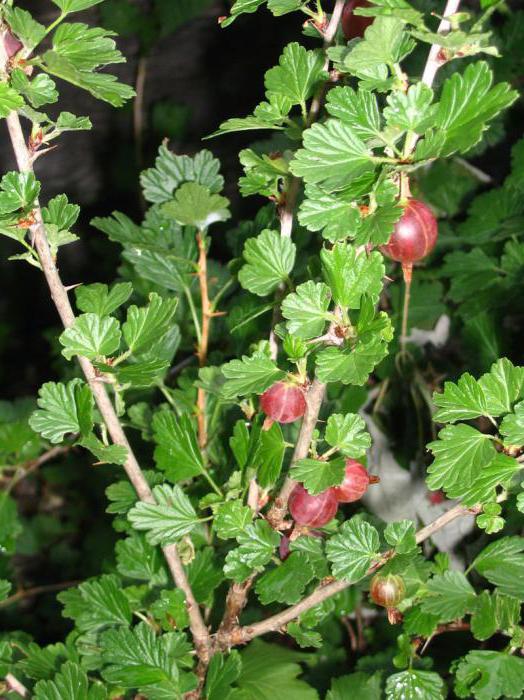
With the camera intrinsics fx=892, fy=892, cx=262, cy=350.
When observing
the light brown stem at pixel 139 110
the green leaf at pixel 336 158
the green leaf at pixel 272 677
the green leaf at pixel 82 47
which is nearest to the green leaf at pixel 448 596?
the green leaf at pixel 272 677

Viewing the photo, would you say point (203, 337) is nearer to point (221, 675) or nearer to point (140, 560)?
point (140, 560)

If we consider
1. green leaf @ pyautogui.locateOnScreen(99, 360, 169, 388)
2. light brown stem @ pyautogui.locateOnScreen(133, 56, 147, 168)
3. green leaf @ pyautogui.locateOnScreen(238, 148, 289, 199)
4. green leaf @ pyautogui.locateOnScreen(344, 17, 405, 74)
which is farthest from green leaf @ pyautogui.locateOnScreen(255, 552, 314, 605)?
light brown stem @ pyautogui.locateOnScreen(133, 56, 147, 168)

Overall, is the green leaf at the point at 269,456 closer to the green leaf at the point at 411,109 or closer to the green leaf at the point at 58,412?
the green leaf at the point at 58,412

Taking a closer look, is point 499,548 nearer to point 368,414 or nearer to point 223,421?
point 223,421

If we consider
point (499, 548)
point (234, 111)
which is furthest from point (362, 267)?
point (234, 111)

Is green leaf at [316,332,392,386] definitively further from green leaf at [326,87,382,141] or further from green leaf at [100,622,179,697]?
green leaf at [100,622,179,697]

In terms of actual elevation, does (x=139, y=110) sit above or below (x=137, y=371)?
below

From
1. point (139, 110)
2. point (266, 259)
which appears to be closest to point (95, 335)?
point (266, 259)
